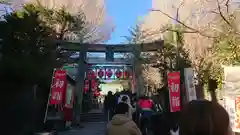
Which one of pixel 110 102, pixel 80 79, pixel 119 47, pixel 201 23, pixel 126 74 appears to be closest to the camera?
pixel 201 23

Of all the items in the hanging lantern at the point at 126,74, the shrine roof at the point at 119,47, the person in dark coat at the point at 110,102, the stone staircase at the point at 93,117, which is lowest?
the stone staircase at the point at 93,117

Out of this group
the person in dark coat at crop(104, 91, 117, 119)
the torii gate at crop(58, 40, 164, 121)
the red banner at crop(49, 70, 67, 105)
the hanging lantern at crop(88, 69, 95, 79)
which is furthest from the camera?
the hanging lantern at crop(88, 69, 95, 79)

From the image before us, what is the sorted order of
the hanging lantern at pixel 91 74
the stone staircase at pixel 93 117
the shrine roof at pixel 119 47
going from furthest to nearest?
1. the hanging lantern at pixel 91 74
2. the stone staircase at pixel 93 117
3. the shrine roof at pixel 119 47

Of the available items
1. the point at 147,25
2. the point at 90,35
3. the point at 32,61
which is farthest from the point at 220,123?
the point at 90,35

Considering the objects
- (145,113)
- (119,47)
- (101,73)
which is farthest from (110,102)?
(145,113)

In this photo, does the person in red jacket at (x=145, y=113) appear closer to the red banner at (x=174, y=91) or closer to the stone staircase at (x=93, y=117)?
the red banner at (x=174, y=91)

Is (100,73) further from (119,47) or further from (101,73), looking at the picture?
(119,47)

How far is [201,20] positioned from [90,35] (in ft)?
63.9

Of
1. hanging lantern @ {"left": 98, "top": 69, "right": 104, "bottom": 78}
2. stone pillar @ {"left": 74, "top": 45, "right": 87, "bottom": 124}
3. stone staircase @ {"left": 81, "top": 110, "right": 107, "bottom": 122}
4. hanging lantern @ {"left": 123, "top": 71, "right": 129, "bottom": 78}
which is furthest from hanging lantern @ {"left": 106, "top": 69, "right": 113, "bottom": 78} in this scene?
stone staircase @ {"left": 81, "top": 110, "right": 107, "bottom": 122}

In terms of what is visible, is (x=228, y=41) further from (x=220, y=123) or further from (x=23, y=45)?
(x=220, y=123)

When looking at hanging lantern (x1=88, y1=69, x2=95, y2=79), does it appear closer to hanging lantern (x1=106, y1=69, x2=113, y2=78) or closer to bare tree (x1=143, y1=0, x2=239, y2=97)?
hanging lantern (x1=106, y1=69, x2=113, y2=78)

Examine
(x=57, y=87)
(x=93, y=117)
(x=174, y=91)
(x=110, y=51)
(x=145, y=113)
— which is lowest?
(x=93, y=117)

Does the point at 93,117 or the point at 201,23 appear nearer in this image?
the point at 201,23

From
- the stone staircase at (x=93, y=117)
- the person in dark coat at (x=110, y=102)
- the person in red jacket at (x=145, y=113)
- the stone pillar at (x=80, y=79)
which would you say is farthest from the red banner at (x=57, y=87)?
the stone staircase at (x=93, y=117)
